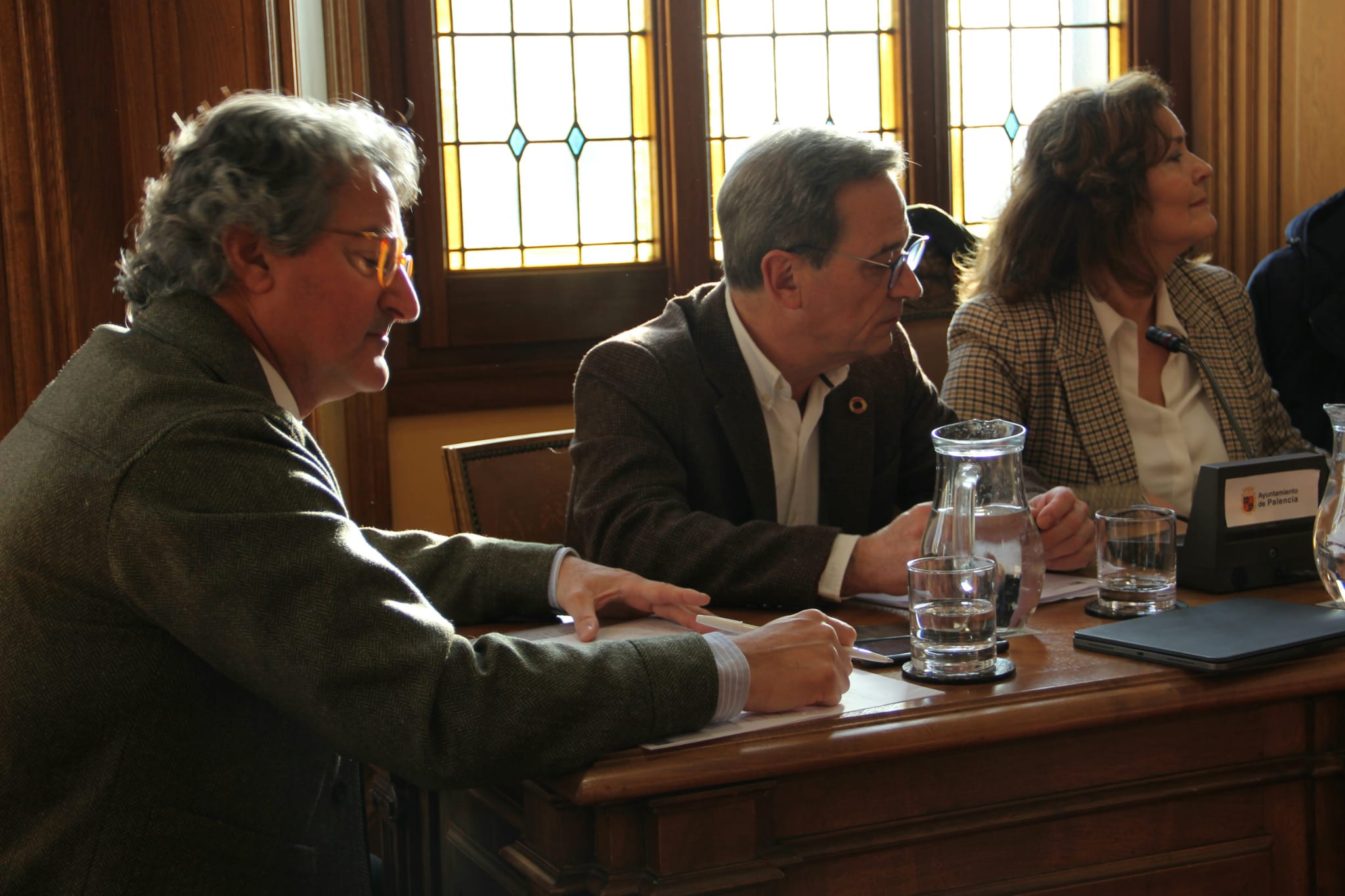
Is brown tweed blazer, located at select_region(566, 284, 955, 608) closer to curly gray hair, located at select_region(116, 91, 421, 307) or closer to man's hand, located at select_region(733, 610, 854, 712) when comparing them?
man's hand, located at select_region(733, 610, 854, 712)

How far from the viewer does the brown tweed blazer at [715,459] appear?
1.65 metres

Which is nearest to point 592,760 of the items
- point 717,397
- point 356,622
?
point 356,622

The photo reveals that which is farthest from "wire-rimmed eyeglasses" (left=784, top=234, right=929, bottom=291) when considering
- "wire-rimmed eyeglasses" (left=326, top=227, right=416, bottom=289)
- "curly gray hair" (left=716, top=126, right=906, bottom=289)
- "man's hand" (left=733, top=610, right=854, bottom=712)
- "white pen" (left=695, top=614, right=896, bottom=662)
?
"man's hand" (left=733, top=610, right=854, bottom=712)

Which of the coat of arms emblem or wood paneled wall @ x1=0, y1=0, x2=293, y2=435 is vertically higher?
wood paneled wall @ x1=0, y1=0, x2=293, y2=435

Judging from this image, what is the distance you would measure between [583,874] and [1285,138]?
3419mm

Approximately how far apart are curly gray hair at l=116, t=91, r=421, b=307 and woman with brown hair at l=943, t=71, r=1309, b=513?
1.30 metres

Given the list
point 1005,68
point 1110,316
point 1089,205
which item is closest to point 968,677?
point 1110,316

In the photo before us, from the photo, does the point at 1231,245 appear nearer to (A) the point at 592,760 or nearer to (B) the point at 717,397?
(B) the point at 717,397

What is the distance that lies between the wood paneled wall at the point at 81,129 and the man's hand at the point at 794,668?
5.31ft

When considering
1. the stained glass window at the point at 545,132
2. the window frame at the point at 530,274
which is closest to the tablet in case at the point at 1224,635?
the window frame at the point at 530,274

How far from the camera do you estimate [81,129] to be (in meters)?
2.31

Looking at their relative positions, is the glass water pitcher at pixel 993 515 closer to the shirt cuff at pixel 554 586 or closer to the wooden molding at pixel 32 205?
the shirt cuff at pixel 554 586

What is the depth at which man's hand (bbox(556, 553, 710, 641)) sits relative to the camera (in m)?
1.44

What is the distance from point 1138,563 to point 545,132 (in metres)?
2.35
